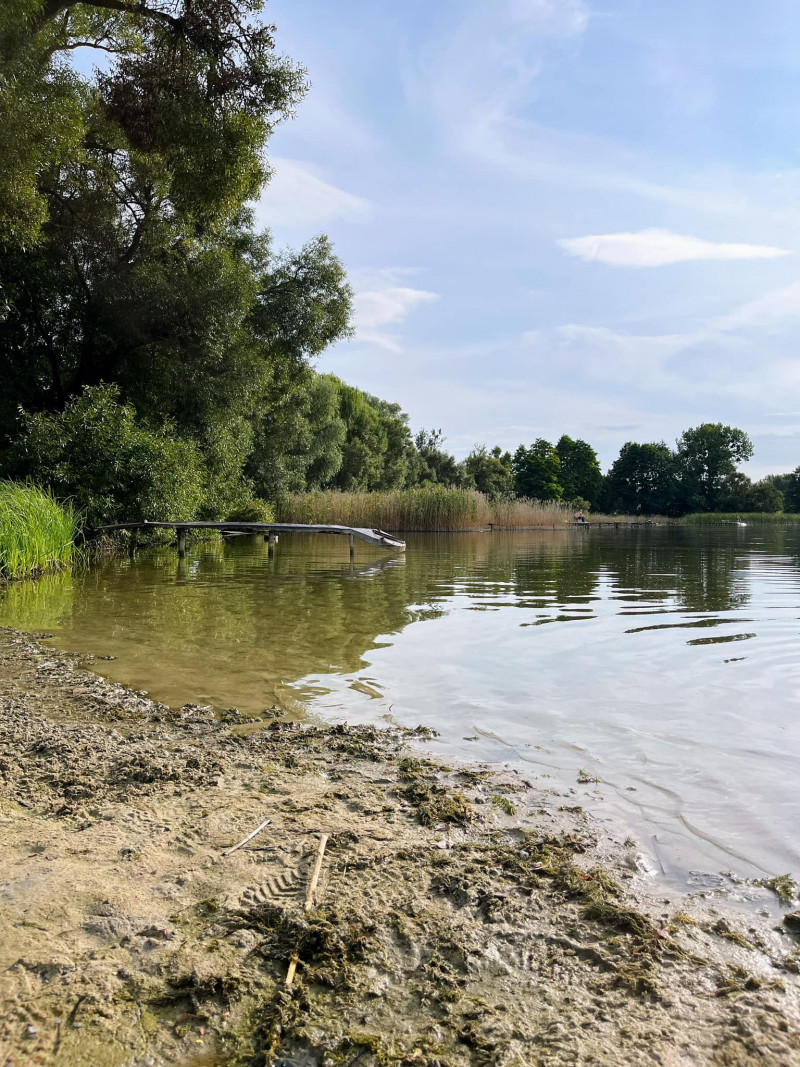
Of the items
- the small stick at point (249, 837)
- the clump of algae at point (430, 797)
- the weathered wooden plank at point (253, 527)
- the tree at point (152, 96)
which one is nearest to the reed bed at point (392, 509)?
the weathered wooden plank at point (253, 527)

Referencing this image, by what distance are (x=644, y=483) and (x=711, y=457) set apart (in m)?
9.09

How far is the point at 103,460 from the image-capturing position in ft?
46.8

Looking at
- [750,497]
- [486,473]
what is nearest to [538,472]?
[486,473]

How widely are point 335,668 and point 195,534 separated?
15.0 metres

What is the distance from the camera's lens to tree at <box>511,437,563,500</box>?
62.8 m

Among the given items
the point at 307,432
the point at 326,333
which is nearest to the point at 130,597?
the point at 326,333

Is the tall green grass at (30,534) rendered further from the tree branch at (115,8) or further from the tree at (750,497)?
the tree at (750,497)

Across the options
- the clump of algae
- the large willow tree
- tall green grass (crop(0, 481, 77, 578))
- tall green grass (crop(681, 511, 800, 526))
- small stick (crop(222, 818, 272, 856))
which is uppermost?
the large willow tree

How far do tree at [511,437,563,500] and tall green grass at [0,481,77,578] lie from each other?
53135mm

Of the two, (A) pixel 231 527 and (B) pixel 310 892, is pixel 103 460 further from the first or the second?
(B) pixel 310 892

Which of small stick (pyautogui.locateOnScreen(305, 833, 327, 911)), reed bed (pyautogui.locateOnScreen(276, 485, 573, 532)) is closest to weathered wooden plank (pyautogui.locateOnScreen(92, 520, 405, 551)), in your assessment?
reed bed (pyautogui.locateOnScreen(276, 485, 573, 532))

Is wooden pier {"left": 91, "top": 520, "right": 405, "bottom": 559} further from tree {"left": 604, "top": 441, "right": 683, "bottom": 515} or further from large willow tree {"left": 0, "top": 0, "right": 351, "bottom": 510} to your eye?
tree {"left": 604, "top": 441, "right": 683, "bottom": 515}

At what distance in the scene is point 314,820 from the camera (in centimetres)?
266

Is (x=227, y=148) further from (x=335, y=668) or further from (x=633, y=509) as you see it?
(x=633, y=509)
